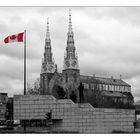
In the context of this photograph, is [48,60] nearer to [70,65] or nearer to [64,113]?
[70,65]

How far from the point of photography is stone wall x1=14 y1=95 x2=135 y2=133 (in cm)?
3862

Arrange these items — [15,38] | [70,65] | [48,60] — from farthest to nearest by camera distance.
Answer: [48,60] < [70,65] < [15,38]

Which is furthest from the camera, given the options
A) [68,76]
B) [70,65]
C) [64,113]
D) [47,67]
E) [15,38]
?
[47,67]

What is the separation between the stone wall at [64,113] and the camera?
3862 centimetres

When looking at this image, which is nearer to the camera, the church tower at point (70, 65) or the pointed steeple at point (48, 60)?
the church tower at point (70, 65)

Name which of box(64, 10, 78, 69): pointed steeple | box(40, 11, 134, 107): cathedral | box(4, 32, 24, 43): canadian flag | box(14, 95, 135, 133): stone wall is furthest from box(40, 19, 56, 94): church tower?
box(14, 95, 135, 133): stone wall

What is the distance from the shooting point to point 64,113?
38781mm

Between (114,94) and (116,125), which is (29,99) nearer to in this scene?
(116,125)

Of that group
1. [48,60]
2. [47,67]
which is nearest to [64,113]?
[48,60]

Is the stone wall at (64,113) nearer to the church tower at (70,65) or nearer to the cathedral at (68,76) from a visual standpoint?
the cathedral at (68,76)

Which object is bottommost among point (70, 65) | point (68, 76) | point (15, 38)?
point (15, 38)

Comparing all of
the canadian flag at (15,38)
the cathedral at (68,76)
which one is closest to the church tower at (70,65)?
the cathedral at (68,76)

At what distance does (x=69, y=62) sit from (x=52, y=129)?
408 feet

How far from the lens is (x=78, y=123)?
39000mm
